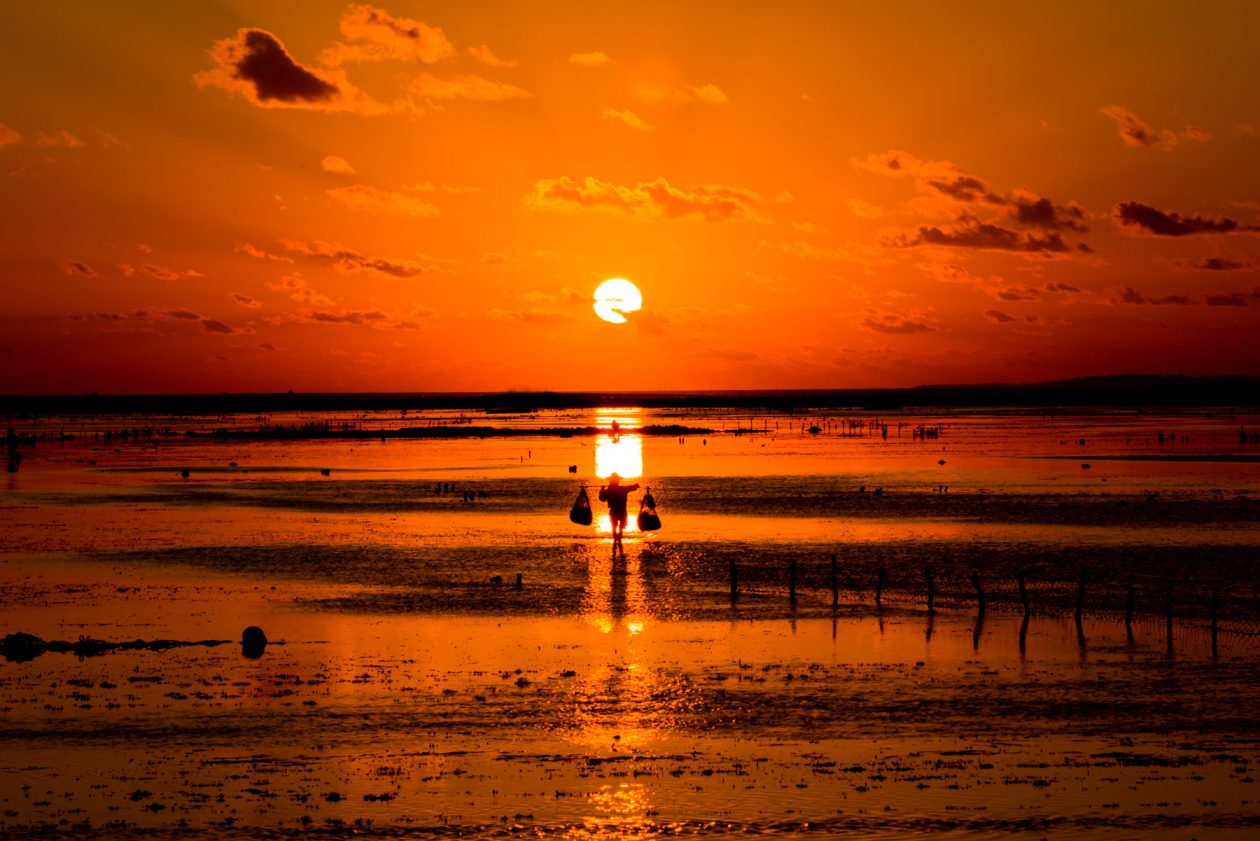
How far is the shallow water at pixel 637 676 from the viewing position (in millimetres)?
19281

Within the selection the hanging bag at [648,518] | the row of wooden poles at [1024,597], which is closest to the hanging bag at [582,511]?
the hanging bag at [648,518]

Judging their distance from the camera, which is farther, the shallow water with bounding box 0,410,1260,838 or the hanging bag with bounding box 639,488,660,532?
the hanging bag with bounding box 639,488,660,532

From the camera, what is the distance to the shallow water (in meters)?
A: 19.3

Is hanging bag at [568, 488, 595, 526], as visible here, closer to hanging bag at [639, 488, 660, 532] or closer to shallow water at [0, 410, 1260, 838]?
shallow water at [0, 410, 1260, 838]

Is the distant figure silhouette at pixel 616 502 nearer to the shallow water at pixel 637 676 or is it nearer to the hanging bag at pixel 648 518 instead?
the shallow water at pixel 637 676

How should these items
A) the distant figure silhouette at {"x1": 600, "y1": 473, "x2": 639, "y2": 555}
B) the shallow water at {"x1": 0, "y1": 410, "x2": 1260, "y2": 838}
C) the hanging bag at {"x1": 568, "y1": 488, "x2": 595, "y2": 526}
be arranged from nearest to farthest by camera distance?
1. the shallow water at {"x1": 0, "y1": 410, "x2": 1260, "y2": 838}
2. the distant figure silhouette at {"x1": 600, "y1": 473, "x2": 639, "y2": 555}
3. the hanging bag at {"x1": 568, "y1": 488, "x2": 595, "y2": 526}

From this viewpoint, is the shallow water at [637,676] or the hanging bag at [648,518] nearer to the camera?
the shallow water at [637,676]

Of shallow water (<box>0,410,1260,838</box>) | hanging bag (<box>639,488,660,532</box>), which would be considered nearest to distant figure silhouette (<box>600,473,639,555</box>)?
shallow water (<box>0,410,1260,838</box>)

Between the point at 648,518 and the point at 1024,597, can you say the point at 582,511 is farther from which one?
the point at 1024,597

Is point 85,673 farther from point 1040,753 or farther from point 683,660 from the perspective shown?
point 1040,753

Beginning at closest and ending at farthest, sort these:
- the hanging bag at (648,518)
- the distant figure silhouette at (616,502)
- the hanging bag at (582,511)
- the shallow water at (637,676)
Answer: the shallow water at (637,676) → the distant figure silhouette at (616,502) → the hanging bag at (648,518) → the hanging bag at (582,511)

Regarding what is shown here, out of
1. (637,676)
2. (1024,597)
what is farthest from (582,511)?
(637,676)

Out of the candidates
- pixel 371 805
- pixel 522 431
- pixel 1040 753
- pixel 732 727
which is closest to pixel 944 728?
pixel 1040 753

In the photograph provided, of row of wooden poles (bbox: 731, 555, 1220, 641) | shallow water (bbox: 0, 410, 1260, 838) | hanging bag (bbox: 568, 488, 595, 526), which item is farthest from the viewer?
hanging bag (bbox: 568, 488, 595, 526)
